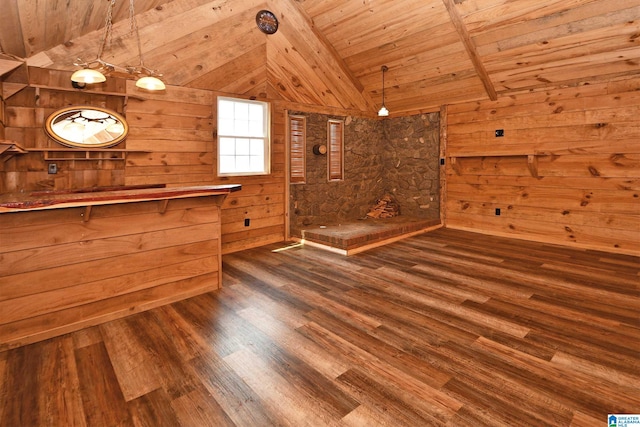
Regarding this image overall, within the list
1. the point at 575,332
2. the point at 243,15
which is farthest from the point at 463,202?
the point at 243,15

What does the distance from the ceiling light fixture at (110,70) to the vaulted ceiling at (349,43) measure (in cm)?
6

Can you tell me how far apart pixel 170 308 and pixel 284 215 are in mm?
2897

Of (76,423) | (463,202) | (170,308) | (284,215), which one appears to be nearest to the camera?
(76,423)

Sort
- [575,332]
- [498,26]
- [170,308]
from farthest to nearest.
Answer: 1. [498,26]
2. [170,308]
3. [575,332]

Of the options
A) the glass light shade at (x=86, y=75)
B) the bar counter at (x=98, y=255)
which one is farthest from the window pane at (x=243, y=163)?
the glass light shade at (x=86, y=75)

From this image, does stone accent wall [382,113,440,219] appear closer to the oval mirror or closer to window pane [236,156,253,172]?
window pane [236,156,253,172]

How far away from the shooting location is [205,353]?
235cm

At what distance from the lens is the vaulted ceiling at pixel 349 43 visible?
11.9ft

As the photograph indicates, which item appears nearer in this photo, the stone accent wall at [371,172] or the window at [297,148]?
the window at [297,148]

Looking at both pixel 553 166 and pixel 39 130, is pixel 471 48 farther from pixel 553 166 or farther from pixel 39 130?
pixel 39 130

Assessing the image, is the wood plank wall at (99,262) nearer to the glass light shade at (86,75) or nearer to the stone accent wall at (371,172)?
the glass light shade at (86,75)

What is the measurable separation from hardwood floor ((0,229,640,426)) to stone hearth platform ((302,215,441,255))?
1172 millimetres

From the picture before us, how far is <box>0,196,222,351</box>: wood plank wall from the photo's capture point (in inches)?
96.4

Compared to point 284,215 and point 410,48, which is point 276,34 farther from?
point 284,215
